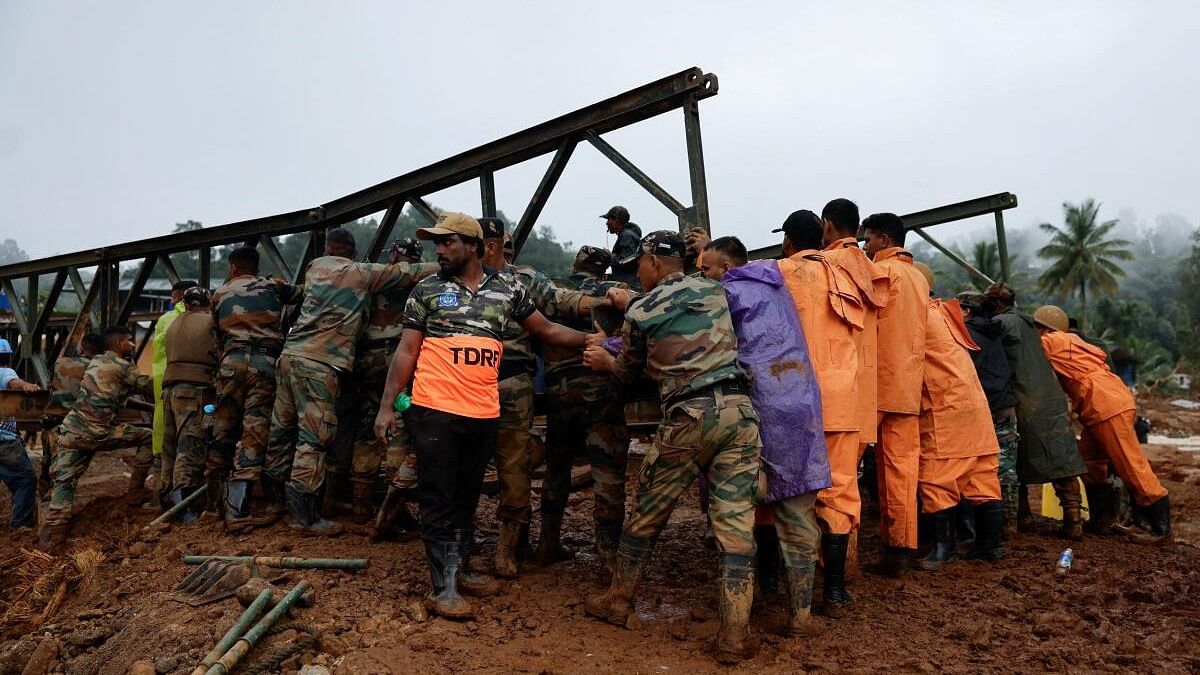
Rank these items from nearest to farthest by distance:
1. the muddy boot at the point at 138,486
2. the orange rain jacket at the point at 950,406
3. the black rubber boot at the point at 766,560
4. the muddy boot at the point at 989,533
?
the black rubber boot at the point at 766,560 → the orange rain jacket at the point at 950,406 → the muddy boot at the point at 989,533 → the muddy boot at the point at 138,486

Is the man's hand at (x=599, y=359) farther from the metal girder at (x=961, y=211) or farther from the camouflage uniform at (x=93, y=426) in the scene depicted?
the camouflage uniform at (x=93, y=426)

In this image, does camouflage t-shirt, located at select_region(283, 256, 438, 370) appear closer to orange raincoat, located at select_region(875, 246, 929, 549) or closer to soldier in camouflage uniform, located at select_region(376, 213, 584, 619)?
soldier in camouflage uniform, located at select_region(376, 213, 584, 619)

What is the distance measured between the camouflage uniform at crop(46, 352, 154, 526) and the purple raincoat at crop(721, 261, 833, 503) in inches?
234

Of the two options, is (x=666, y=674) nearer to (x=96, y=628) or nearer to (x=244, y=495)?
(x=96, y=628)

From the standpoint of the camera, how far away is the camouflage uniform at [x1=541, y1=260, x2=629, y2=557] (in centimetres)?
447

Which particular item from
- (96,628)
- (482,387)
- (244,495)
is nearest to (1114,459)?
(482,387)

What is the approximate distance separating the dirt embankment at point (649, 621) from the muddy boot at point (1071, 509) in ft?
1.05

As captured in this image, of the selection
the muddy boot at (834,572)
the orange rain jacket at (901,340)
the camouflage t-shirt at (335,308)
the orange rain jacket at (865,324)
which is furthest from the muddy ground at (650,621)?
the camouflage t-shirt at (335,308)

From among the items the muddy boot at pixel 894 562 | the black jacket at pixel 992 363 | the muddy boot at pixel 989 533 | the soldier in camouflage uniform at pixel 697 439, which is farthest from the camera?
the black jacket at pixel 992 363

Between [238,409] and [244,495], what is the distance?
76 cm

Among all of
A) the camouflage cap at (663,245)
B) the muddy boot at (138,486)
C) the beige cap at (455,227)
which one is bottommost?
the muddy boot at (138,486)

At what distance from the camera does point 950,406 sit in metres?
4.91

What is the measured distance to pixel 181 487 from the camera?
6336 millimetres

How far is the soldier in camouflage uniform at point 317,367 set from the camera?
525 cm
